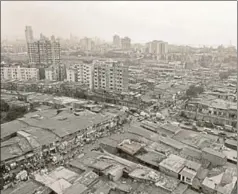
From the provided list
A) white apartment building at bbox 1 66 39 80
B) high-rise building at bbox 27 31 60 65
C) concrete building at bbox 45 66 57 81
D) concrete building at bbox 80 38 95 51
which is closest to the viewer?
white apartment building at bbox 1 66 39 80

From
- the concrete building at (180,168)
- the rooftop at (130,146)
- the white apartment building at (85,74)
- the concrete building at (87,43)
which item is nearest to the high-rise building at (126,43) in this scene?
the concrete building at (87,43)

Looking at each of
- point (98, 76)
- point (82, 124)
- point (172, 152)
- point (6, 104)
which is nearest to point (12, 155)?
point (82, 124)

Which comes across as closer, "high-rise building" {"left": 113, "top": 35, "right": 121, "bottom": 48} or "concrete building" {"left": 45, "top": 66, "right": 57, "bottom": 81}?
"concrete building" {"left": 45, "top": 66, "right": 57, "bottom": 81}

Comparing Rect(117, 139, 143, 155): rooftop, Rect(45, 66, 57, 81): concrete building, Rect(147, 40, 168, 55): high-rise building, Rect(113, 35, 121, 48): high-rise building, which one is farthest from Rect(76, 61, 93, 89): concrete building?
Rect(113, 35, 121, 48): high-rise building

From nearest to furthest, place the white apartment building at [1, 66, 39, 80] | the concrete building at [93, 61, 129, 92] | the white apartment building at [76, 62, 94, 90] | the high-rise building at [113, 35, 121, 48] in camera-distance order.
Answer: the concrete building at [93, 61, 129, 92]
the white apartment building at [76, 62, 94, 90]
the white apartment building at [1, 66, 39, 80]
the high-rise building at [113, 35, 121, 48]

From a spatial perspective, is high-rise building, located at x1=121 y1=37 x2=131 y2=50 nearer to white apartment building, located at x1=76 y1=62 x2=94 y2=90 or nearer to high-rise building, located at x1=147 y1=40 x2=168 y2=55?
high-rise building, located at x1=147 y1=40 x2=168 y2=55

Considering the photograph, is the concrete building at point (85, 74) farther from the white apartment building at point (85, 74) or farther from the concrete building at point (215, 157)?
the concrete building at point (215, 157)

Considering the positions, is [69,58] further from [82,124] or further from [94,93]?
[82,124]

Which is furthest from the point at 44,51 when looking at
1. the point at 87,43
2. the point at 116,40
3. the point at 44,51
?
the point at 116,40
